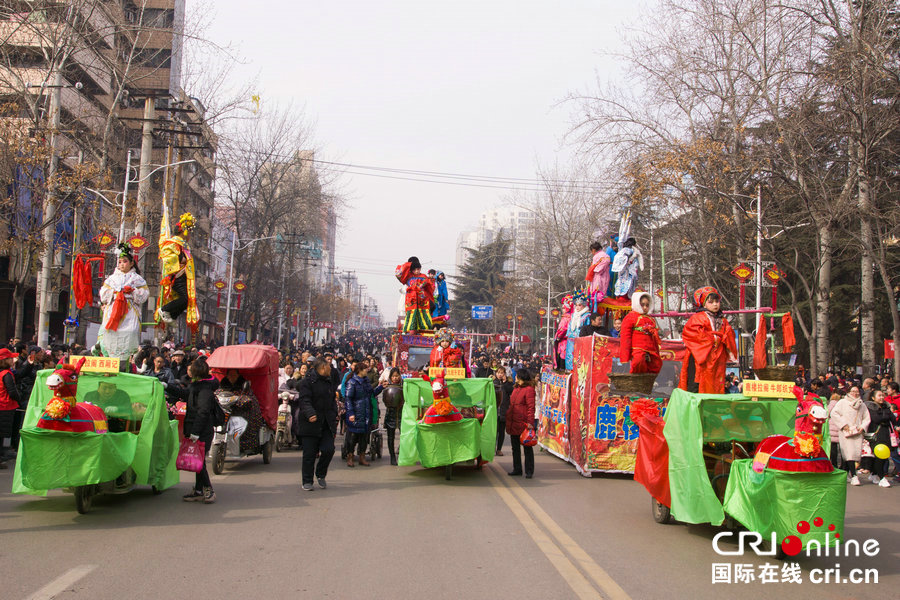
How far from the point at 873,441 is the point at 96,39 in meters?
25.2

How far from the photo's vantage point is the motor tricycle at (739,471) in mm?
7059

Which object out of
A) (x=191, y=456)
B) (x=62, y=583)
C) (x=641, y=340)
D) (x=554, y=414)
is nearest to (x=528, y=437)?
(x=641, y=340)

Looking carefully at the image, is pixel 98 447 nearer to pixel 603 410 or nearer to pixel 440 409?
pixel 440 409

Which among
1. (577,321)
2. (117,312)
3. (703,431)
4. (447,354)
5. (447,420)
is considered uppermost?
(577,321)

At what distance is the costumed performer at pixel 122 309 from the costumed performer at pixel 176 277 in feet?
1.35

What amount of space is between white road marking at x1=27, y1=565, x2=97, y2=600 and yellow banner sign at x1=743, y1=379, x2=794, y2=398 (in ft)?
20.9

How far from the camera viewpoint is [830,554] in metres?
8.15

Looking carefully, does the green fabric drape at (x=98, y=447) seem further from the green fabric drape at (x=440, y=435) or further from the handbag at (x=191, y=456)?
the green fabric drape at (x=440, y=435)

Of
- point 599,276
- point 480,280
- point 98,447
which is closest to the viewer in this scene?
point 98,447

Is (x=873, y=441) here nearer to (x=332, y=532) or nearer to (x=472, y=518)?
(x=472, y=518)

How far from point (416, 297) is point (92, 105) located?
76.3ft

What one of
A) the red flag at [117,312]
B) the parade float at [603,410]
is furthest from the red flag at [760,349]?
the red flag at [117,312]

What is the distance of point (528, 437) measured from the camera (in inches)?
511

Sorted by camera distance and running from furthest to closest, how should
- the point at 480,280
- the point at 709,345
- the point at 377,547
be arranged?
the point at 480,280
the point at 709,345
the point at 377,547
